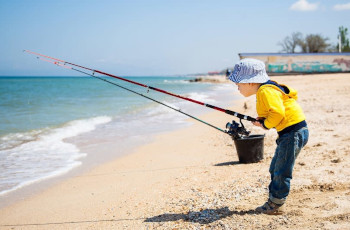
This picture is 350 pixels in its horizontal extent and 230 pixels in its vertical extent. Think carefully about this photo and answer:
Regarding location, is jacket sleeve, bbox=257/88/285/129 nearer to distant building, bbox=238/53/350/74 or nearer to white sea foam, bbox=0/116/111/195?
white sea foam, bbox=0/116/111/195

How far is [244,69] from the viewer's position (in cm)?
304

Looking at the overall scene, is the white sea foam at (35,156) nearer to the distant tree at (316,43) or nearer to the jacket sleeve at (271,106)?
the jacket sleeve at (271,106)

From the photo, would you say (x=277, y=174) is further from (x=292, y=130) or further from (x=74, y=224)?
(x=74, y=224)

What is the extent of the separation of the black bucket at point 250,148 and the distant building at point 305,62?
3341 cm

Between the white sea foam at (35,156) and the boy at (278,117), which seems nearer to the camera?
the boy at (278,117)

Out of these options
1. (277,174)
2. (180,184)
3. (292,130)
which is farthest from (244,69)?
(180,184)

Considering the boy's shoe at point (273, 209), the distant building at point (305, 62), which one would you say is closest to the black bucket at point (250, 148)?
the boy's shoe at point (273, 209)

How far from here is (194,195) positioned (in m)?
3.80

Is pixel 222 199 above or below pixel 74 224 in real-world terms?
above

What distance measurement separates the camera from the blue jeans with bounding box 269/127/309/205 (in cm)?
296

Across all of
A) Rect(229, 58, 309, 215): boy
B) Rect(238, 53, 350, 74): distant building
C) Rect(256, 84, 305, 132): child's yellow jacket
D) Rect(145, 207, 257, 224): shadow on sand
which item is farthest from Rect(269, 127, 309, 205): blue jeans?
Rect(238, 53, 350, 74): distant building

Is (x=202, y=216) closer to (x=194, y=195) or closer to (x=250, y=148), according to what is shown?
(x=194, y=195)

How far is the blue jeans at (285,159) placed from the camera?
116 inches

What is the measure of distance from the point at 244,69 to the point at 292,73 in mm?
37202
